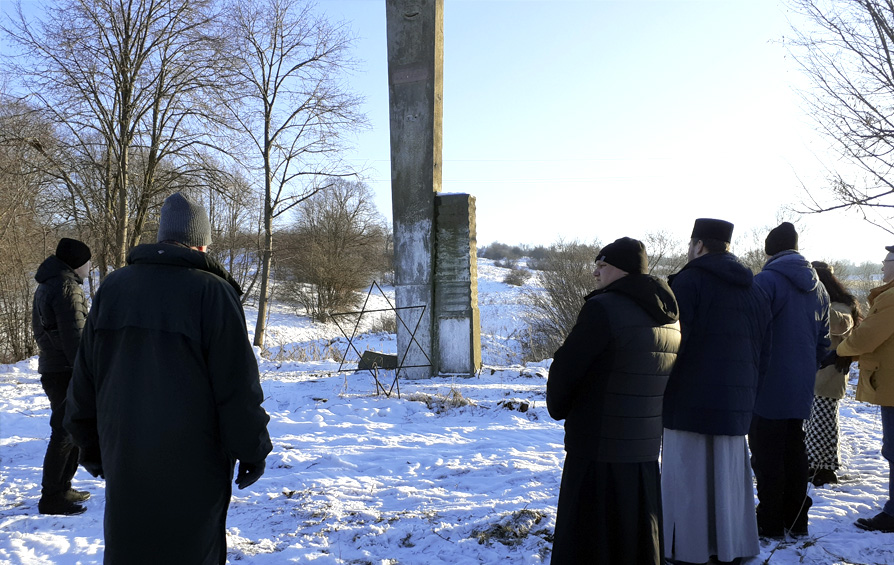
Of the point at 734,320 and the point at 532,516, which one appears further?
the point at 532,516

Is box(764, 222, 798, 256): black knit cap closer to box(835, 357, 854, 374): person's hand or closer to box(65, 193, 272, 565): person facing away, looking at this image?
box(835, 357, 854, 374): person's hand

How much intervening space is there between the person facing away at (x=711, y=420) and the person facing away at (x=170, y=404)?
2277 mm

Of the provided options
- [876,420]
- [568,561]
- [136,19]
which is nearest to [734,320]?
[568,561]

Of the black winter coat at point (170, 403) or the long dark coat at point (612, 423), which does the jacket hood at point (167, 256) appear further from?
the long dark coat at point (612, 423)

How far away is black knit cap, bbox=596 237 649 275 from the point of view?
2.74 meters

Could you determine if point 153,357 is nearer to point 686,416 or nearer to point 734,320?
point 686,416

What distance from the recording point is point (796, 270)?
3918 millimetres

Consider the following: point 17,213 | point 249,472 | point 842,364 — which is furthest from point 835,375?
point 17,213

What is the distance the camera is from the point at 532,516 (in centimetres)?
404

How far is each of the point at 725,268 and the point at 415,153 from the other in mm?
6829

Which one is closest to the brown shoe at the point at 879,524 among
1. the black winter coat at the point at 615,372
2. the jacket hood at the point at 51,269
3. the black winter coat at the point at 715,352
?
the black winter coat at the point at 715,352

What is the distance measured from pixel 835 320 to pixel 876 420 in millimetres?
3834

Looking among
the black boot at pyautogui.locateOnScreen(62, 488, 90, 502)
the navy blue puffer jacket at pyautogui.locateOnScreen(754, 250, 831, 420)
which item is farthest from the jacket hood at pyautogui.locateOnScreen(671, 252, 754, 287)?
the black boot at pyautogui.locateOnScreen(62, 488, 90, 502)

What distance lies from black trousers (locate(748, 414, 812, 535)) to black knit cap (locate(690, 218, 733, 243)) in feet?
4.32
